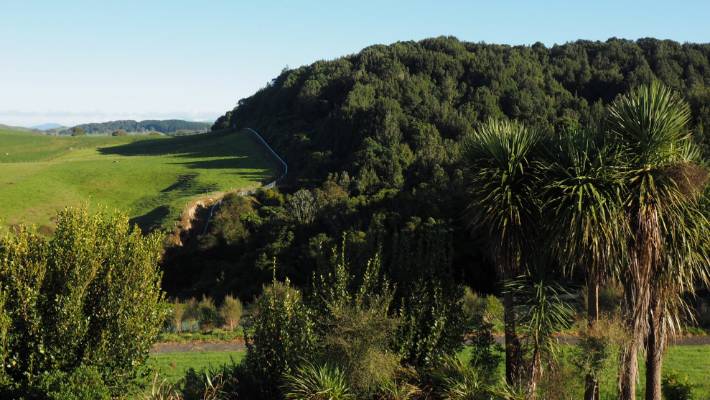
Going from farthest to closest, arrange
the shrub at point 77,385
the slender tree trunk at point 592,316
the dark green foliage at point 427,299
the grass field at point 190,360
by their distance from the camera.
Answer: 1. the grass field at point 190,360
2. the dark green foliage at point 427,299
3. the slender tree trunk at point 592,316
4. the shrub at point 77,385

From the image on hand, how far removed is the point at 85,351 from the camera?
9453 millimetres

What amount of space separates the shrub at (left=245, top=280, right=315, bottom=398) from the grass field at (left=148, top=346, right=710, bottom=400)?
2.68 metres

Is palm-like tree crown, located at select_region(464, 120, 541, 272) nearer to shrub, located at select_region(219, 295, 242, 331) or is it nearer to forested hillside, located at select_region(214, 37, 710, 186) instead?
shrub, located at select_region(219, 295, 242, 331)

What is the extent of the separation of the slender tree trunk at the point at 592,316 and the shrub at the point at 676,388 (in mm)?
3690

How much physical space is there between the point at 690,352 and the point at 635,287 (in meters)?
10.5

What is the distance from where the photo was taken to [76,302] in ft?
30.8

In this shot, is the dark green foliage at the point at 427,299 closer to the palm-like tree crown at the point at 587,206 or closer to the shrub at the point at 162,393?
the palm-like tree crown at the point at 587,206

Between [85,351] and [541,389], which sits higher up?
[85,351]

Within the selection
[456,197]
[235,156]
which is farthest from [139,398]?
[235,156]

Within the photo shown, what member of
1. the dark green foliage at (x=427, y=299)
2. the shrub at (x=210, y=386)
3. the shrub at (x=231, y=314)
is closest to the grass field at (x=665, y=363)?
the shrub at (x=210, y=386)

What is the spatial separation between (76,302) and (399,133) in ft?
189

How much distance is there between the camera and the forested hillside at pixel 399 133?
3894 centimetres

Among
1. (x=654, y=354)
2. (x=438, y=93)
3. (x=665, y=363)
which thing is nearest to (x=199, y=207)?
(x=438, y=93)

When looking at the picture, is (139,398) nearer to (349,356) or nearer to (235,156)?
(349,356)
